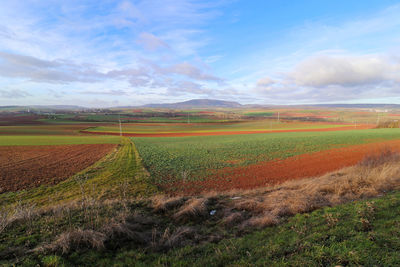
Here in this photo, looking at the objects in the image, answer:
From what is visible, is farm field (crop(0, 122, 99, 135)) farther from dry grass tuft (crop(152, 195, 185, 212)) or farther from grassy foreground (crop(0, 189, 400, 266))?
grassy foreground (crop(0, 189, 400, 266))

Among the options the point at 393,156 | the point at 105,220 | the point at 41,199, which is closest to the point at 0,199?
the point at 41,199

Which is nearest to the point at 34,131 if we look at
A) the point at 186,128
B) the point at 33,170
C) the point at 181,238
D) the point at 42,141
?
the point at 42,141

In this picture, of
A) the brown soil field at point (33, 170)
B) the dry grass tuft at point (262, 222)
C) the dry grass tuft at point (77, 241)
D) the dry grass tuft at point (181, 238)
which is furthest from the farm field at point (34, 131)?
the dry grass tuft at point (262, 222)

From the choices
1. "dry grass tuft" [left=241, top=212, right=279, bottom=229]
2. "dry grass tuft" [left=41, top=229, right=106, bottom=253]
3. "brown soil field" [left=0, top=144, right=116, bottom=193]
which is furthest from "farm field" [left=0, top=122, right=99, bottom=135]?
"dry grass tuft" [left=241, top=212, right=279, bottom=229]

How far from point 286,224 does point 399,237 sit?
112 inches

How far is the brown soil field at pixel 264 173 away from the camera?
1537 cm

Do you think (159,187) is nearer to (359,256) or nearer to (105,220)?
(105,220)

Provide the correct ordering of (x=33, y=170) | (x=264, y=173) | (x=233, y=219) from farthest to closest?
(x=33, y=170)
(x=264, y=173)
(x=233, y=219)

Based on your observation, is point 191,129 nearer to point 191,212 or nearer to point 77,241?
point 191,212

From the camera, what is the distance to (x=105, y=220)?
673 cm

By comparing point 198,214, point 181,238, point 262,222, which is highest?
point 262,222

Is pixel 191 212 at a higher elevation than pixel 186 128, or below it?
higher

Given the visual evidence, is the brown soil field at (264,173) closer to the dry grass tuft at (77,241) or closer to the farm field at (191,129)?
the dry grass tuft at (77,241)

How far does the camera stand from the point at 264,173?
736 inches
